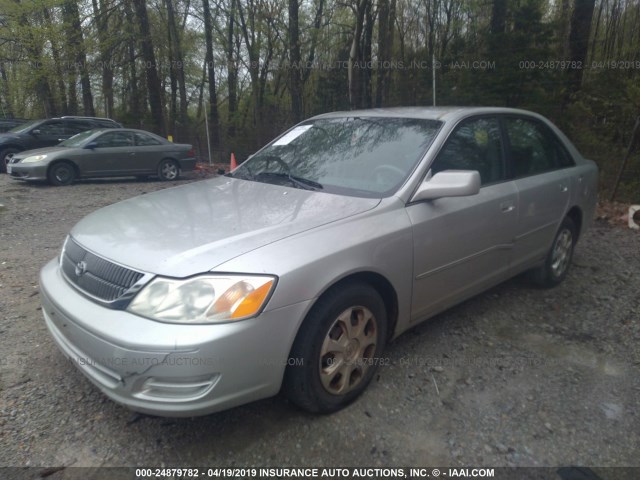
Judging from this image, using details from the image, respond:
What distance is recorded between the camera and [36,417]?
8.59ft

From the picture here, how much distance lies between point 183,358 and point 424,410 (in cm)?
140

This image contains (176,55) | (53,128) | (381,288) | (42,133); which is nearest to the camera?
(381,288)

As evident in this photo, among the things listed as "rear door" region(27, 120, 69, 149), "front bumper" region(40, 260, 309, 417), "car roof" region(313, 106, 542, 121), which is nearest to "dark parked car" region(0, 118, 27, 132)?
"rear door" region(27, 120, 69, 149)

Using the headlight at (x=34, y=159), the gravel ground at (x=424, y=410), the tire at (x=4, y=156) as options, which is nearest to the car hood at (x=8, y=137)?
the tire at (x=4, y=156)

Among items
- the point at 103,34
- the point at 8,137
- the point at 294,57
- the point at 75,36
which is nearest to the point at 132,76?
the point at 103,34

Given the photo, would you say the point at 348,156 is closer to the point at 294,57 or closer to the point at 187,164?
the point at 187,164

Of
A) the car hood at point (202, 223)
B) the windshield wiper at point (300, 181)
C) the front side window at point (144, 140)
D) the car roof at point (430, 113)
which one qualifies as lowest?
the front side window at point (144, 140)

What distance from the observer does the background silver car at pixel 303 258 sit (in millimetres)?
2193

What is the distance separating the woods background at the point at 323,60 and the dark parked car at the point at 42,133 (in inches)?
126

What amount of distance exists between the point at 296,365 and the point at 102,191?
355 inches

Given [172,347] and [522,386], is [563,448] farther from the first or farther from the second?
[172,347]

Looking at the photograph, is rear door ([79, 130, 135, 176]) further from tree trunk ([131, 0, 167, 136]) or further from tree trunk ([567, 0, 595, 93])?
tree trunk ([567, 0, 595, 93])

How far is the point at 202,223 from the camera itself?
9.00 feet

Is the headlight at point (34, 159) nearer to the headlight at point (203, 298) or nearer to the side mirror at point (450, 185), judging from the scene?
the headlight at point (203, 298)
